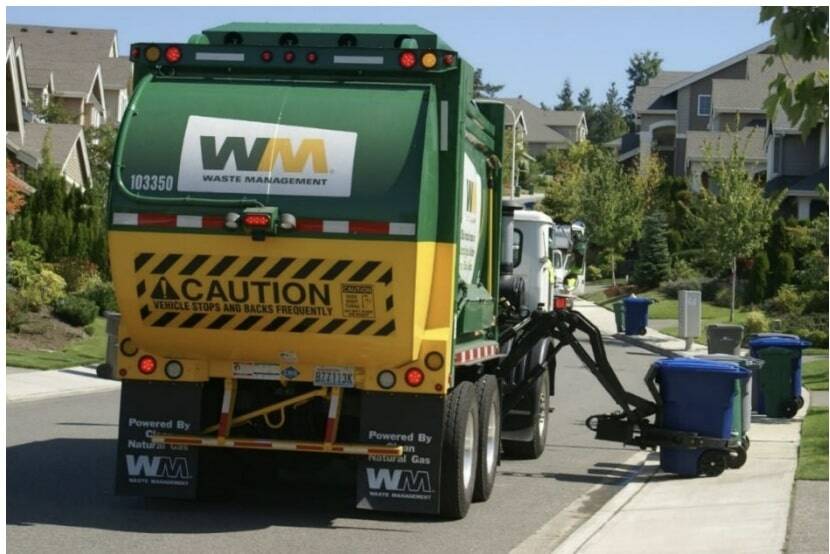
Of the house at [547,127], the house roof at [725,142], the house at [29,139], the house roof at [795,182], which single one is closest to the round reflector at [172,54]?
the house at [29,139]

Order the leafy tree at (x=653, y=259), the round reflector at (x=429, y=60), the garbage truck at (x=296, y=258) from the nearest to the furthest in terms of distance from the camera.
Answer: the garbage truck at (x=296, y=258), the round reflector at (x=429, y=60), the leafy tree at (x=653, y=259)

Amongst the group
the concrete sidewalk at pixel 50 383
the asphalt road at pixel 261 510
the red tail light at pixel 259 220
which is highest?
the red tail light at pixel 259 220

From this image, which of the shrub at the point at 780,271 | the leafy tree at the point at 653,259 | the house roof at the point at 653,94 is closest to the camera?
the shrub at the point at 780,271

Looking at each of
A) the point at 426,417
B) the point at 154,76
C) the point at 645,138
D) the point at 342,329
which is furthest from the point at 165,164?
the point at 645,138

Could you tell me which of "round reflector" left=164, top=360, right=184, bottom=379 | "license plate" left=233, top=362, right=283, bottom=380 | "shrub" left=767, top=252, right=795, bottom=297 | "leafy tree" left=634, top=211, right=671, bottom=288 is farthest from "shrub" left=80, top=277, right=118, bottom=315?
"leafy tree" left=634, top=211, right=671, bottom=288

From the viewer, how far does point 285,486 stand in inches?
544

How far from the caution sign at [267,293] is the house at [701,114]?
5780 centimetres

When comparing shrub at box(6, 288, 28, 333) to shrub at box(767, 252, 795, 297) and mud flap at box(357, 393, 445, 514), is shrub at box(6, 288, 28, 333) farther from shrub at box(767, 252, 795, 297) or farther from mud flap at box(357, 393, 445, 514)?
shrub at box(767, 252, 795, 297)

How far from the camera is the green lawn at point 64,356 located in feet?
89.5

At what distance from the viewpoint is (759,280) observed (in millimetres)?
51625

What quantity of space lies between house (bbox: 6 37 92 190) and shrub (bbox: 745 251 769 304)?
23.7m

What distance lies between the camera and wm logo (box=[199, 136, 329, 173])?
1119cm

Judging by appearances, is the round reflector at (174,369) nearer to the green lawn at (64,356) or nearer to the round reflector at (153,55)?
the round reflector at (153,55)

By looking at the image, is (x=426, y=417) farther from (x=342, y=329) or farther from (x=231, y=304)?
(x=231, y=304)
